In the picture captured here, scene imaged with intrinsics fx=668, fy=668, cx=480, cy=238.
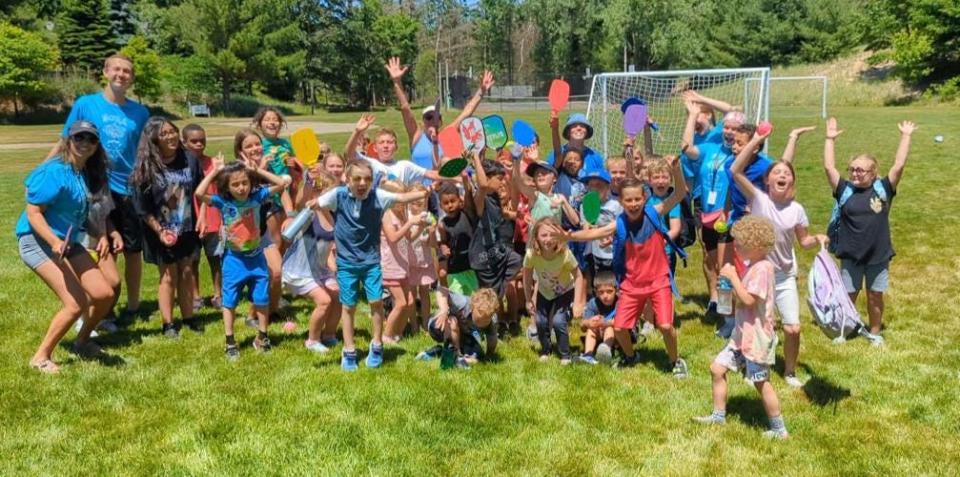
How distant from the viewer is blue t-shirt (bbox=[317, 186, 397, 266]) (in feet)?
16.8

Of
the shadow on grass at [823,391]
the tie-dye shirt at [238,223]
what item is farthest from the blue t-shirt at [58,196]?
the shadow on grass at [823,391]

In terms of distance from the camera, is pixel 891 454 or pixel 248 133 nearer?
pixel 891 454

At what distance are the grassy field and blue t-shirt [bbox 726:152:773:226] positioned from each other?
Answer: 117 centimetres

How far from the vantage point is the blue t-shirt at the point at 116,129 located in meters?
5.71

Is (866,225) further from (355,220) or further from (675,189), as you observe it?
(355,220)

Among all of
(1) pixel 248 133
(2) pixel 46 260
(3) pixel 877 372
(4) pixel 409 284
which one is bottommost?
(3) pixel 877 372

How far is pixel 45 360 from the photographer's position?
5164 millimetres

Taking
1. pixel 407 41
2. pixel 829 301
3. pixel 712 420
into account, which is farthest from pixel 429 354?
pixel 407 41

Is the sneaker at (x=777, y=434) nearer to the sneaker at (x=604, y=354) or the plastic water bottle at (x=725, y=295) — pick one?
the plastic water bottle at (x=725, y=295)

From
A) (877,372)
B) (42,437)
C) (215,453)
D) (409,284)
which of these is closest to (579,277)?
(409,284)

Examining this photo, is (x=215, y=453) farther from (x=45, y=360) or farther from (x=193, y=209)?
(x=193, y=209)

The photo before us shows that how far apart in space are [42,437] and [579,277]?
3.86m

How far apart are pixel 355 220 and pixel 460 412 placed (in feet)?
5.42

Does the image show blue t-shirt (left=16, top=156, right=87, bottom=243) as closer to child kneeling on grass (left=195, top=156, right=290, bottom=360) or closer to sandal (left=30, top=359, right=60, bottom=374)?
child kneeling on grass (left=195, top=156, right=290, bottom=360)
